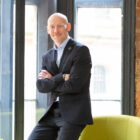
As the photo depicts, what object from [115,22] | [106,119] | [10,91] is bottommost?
[106,119]

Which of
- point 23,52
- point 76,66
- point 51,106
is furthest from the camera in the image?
point 23,52

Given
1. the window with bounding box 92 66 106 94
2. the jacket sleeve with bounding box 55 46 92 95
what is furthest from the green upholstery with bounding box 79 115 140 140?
the window with bounding box 92 66 106 94

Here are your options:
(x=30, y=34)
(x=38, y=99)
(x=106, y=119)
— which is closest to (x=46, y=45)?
(x=30, y=34)

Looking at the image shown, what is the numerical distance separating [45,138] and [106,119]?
456mm

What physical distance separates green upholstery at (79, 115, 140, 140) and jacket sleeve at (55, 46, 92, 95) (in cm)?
34

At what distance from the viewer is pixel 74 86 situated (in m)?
1.72

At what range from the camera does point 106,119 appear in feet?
6.34

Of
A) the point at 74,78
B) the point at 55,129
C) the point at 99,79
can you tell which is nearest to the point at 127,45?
the point at 99,79

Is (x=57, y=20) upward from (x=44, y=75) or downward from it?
upward

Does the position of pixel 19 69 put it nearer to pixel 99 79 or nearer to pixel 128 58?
pixel 99 79

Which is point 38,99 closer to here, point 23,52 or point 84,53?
point 23,52

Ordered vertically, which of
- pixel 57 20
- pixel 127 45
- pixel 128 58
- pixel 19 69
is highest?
pixel 57 20

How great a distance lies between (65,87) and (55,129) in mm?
347

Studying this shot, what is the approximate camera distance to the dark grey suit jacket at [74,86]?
1.74 meters
